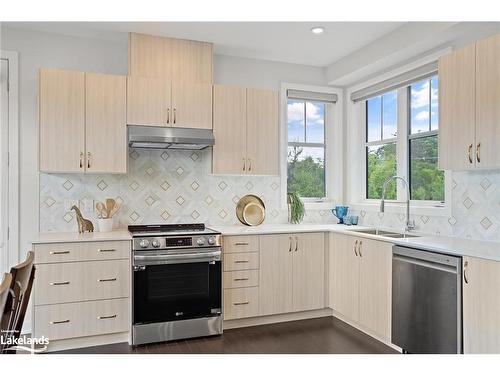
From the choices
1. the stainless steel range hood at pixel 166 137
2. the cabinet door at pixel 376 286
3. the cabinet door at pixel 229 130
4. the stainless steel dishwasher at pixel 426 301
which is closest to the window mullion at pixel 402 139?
the cabinet door at pixel 376 286

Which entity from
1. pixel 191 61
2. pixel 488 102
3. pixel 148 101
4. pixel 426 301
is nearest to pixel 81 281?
pixel 148 101

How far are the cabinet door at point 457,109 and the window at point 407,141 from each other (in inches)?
17.0

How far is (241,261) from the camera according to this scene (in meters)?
3.68

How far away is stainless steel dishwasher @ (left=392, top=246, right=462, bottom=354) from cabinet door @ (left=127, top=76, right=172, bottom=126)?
7.58 ft

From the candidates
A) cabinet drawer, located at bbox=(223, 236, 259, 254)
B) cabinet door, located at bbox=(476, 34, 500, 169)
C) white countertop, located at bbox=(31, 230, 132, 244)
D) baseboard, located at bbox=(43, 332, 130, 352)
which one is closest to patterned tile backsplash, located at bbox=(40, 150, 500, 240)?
white countertop, located at bbox=(31, 230, 132, 244)

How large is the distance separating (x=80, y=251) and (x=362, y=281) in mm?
2375

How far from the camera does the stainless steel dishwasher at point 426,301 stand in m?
2.56

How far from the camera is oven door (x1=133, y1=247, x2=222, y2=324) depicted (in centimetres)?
328

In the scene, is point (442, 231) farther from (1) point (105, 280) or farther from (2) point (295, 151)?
(1) point (105, 280)

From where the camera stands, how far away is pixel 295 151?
471 cm

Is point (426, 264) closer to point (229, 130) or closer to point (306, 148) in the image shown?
point (229, 130)

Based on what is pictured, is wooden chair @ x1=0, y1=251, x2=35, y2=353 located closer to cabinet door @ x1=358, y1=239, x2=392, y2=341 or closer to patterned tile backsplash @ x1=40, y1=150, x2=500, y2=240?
patterned tile backsplash @ x1=40, y1=150, x2=500, y2=240

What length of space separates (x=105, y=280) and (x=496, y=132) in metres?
3.05
